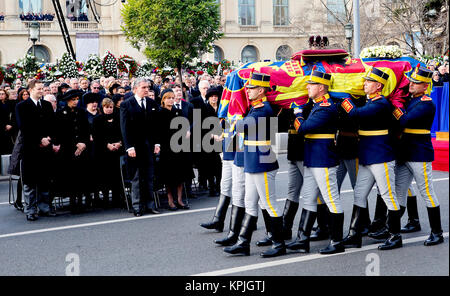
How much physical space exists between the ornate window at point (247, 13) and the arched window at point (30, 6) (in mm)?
17390

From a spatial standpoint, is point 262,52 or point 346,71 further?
point 262,52

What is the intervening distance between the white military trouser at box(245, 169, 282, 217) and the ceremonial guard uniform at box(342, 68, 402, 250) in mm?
973

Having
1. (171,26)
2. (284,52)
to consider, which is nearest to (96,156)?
(171,26)

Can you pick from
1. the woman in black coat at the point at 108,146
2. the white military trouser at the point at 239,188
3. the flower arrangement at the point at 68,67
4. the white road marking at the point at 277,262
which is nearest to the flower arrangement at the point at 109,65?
the flower arrangement at the point at 68,67

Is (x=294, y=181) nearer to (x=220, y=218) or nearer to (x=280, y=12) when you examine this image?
(x=220, y=218)

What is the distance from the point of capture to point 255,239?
7.95m

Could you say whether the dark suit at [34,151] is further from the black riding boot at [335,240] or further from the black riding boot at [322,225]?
the black riding boot at [335,240]

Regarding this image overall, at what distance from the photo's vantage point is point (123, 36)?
5372 centimetres

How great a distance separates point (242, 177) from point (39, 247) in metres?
2.56

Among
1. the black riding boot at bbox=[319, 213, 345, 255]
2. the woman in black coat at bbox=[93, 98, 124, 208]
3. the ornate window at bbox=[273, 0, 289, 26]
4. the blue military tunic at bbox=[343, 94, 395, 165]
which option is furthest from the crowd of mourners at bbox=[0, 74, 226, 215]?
the ornate window at bbox=[273, 0, 289, 26]

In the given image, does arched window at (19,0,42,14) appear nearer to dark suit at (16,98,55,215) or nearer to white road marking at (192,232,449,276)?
dark suit at (16,98,55,215)

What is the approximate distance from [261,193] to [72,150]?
14.5 ft
